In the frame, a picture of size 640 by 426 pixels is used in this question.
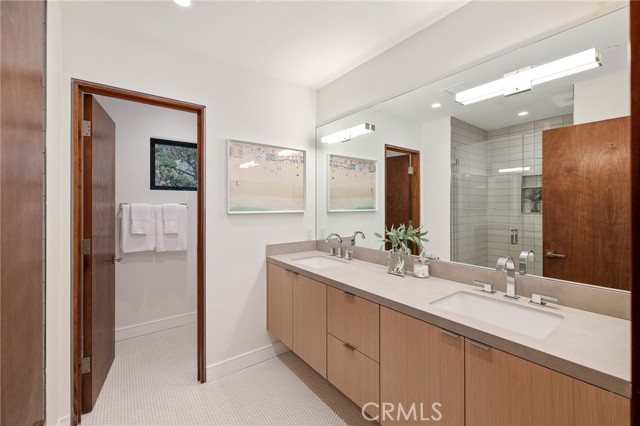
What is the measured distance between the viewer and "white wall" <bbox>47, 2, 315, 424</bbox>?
5.33ft

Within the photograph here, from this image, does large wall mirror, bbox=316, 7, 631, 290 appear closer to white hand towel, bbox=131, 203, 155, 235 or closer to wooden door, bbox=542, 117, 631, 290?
wooden door, bbox=542, 117, 631, 290

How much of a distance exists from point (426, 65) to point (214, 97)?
161 cm

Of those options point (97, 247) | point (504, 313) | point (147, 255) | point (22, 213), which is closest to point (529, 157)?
point (504, 313)

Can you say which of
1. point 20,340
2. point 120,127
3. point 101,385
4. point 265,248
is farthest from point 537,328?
point 120,127

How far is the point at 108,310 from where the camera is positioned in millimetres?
2189

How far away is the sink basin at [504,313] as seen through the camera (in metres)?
1.21

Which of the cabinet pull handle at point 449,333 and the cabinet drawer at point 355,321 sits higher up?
the cabinet pull handle at point 449,333

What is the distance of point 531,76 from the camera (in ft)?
4.50

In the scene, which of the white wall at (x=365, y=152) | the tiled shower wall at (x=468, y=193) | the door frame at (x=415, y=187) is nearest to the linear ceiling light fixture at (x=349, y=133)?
the white wall at (x=365, y=152)

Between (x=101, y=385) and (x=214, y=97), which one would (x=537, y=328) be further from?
(x=101, y=385)

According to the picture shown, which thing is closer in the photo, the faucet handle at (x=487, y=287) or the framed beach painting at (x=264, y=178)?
the faucet handle at (x=487, y=287)

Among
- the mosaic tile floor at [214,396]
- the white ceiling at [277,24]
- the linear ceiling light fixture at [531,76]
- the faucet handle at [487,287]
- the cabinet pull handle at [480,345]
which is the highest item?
the white ceiling at [277,24]

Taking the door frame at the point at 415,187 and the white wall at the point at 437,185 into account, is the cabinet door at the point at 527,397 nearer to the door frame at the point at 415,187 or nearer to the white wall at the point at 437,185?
the white wall at the point at 437,185

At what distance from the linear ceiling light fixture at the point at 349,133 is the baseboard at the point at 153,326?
2.58 m
